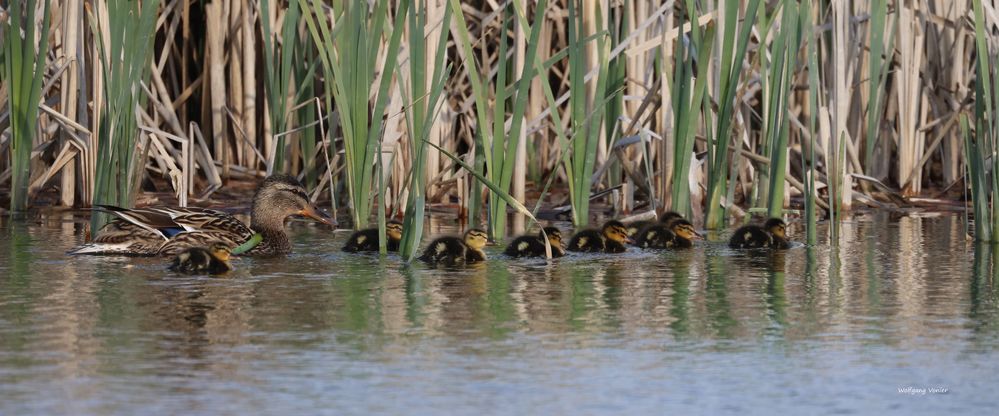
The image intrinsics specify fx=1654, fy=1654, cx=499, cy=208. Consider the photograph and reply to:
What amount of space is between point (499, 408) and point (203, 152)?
7108 millimetres

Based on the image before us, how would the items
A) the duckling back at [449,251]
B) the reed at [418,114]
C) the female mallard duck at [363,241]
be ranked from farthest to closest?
the female mallard duck at [363,241], the duckling back at [449,251], the reed at [418,114]

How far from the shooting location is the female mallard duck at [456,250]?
764cm

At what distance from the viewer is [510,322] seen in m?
5.84

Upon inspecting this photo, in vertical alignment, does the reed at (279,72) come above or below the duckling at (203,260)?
above

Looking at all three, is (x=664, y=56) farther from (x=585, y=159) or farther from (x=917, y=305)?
(x=917, y=305)

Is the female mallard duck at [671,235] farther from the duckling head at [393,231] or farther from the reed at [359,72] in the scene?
the reed at [359,72]

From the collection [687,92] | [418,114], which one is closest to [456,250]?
[418,114]

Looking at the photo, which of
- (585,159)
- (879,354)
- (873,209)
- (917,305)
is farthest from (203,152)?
(879,354)

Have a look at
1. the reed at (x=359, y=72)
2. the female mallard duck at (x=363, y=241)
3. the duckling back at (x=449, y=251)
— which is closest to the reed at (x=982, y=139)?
the duckling back at (x=449, y=251)

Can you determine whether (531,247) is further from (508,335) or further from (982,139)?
(508,335)

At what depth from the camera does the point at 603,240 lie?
27.1 ft

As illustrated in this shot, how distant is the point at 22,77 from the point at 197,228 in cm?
171

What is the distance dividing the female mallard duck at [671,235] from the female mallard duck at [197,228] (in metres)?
1.72

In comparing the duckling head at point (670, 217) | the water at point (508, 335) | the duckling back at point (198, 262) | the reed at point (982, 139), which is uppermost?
the reed at point (982, 139)
